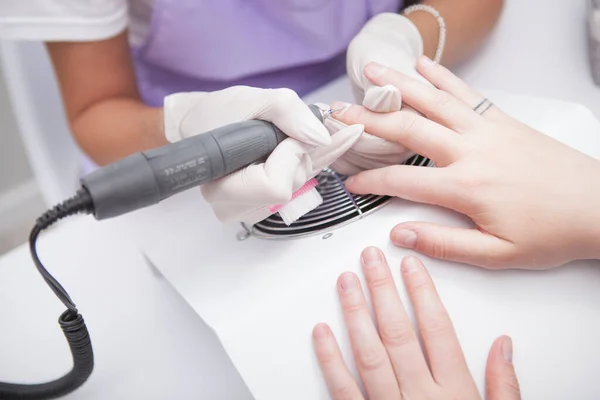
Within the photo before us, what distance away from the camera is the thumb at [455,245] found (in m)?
0.50

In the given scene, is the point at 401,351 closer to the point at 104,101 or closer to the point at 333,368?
the point at 333,368

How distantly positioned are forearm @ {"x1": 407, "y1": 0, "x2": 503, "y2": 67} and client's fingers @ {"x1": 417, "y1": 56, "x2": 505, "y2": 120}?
148 millimetres

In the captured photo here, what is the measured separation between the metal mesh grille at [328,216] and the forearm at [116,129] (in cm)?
23

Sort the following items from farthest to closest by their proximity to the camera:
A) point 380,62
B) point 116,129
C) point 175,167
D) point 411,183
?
1. point 116,129
2. point 380,62
3. point 411,183
4. point 175,167

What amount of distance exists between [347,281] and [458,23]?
52 centimetres

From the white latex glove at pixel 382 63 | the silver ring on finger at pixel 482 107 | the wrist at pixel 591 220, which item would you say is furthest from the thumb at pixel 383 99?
the wrist at pixel 591 220

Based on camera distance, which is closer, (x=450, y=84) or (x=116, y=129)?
(x=450, y=84)

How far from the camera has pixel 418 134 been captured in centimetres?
53

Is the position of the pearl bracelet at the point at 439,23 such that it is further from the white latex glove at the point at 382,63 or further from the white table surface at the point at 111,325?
the white table surface at the point at 111,325

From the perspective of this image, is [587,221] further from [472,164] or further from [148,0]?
[148,0]

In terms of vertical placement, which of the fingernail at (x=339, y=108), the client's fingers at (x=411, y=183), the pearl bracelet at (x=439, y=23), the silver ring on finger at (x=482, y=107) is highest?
the pearl bracelet at (x=439, y=23)

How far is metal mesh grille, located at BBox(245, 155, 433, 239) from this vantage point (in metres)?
0.55

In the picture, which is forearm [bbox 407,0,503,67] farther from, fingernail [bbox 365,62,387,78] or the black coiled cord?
the black coiled cord

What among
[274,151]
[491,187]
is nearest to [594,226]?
[491,187]
